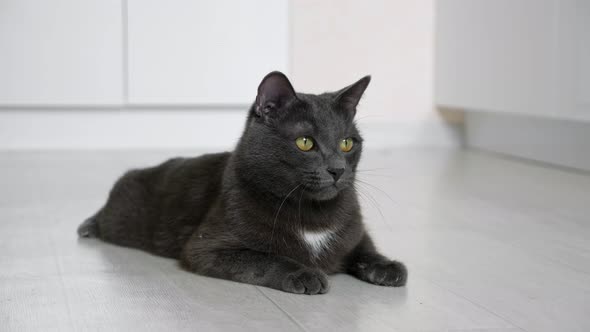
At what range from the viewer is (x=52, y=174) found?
3217 mm

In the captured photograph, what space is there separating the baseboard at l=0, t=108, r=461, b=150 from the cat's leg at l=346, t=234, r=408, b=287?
232 cm

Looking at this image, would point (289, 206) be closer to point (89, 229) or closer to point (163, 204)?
point (163, 204)

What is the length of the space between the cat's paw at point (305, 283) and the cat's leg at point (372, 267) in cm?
15

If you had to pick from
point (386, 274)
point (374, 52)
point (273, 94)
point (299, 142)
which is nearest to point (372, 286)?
point (386, 274)

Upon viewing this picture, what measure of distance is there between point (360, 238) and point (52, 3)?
100 inches

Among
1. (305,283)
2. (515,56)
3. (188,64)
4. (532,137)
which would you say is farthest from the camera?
(188,64)

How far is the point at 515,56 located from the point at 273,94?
2293 millimetres

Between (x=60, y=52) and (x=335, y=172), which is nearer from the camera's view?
(x=335, y=172)

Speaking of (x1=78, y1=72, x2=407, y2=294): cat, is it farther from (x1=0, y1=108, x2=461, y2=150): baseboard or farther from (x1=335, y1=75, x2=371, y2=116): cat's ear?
(x1=0, y1=108, x2=461, y2=150): baseboard

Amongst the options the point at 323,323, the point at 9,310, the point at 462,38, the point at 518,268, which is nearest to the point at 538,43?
the point at 462,38

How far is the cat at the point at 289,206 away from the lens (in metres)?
1.59

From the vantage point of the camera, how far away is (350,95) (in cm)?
169

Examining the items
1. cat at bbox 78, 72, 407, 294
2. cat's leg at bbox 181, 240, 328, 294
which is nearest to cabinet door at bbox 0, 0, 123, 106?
cat at bbox 78, 72, 407, 294

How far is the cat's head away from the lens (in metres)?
1.58
